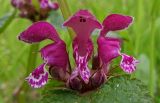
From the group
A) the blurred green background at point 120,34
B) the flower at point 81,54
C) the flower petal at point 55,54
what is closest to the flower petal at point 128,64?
the flower at point 81,54

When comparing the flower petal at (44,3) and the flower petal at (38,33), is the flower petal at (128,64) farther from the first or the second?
the flower petal at (44,3)

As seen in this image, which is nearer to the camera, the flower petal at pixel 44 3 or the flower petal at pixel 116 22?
the flower petal at pixel 116 22

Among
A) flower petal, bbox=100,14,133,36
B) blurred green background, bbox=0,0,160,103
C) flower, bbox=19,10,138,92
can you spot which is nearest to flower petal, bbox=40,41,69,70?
flower, bbox=19,10,138,92

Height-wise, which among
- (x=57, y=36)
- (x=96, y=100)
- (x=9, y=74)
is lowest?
(x=9, y=74)

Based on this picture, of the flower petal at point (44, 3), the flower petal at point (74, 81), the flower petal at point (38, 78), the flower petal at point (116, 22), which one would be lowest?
the flower petal at point (74, 81)

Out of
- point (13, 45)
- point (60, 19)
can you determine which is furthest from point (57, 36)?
point (13, 45)

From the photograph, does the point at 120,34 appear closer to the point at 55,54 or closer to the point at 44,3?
the point at 44,3

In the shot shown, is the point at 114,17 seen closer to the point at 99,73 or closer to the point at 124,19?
the point at 124,19

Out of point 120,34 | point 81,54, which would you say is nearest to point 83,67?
point 81,54
